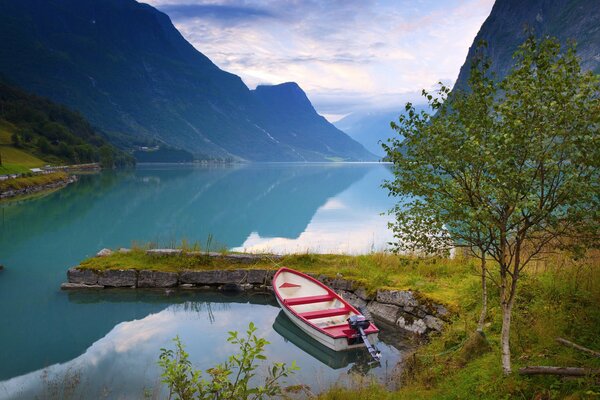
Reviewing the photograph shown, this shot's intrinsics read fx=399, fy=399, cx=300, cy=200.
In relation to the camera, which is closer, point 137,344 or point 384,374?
point 384,374

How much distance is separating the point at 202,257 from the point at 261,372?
31.7ft

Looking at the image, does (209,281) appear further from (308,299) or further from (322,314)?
(322,314)

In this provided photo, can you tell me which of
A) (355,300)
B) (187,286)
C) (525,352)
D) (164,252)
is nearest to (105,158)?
(164,252)

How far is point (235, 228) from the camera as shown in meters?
38.6

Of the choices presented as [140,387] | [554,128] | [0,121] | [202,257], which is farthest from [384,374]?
[0,121]

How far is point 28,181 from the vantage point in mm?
64312

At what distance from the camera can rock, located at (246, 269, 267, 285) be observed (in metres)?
19.1

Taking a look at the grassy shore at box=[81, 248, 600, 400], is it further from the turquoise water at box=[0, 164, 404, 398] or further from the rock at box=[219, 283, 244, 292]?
the rock at box=[219, 283, 244, 292]

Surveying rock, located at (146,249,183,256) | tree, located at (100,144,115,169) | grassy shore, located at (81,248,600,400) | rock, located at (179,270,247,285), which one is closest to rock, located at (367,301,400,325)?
grassy shore, located at (81,248,600,400)

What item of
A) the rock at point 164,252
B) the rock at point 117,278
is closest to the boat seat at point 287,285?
the rock at point 164,252

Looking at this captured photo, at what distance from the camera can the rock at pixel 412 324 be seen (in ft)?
44.7

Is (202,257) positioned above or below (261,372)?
above

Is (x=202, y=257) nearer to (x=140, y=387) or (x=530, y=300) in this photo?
(x=140, y=387)

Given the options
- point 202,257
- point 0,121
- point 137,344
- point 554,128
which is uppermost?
point 0,121
